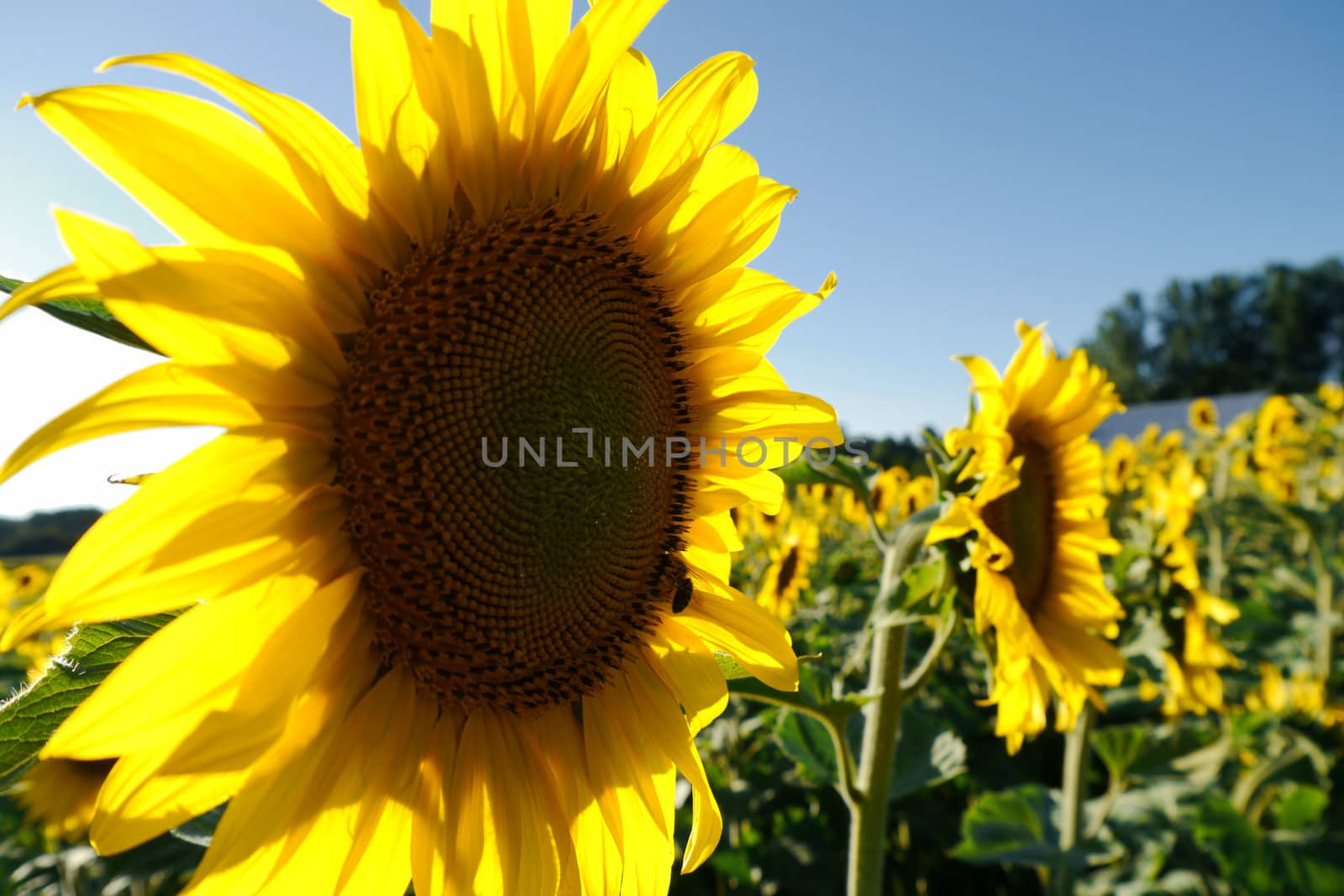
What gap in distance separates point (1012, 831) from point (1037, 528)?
180 cm

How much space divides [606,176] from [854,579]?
567cm

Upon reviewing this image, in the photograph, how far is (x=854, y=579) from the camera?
21.7 feet

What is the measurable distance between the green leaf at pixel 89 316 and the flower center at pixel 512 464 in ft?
0.87

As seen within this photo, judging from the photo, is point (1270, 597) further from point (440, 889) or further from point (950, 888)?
point (440, 889)

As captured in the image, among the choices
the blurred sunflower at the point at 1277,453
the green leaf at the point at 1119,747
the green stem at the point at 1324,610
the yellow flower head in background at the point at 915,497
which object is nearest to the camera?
the green leaf at the point at 1119,747

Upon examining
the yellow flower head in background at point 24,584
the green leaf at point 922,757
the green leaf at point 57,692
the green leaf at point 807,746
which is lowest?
the yellow flower head in background at point 24,584

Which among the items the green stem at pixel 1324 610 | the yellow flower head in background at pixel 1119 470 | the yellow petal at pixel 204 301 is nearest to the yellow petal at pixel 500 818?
the yellow petal at pixel 204 301

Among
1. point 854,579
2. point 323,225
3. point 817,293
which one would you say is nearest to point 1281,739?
point 854,579

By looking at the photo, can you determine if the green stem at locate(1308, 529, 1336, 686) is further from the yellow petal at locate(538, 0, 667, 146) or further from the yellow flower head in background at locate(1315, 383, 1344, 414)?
the yellow petal at locate(538, 0, 667, 146)

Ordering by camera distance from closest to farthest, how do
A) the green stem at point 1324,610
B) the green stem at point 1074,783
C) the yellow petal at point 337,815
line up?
the yellow petal at point 337,815
the green stem at point 1074,783
the green stem at point 1324,610

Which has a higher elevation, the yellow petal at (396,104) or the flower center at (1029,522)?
the yellow petal at (396,104)

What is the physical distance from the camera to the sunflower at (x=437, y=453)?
858 mm

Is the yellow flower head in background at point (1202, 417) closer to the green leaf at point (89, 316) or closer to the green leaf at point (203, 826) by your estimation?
the green leaf at point (203, 826)

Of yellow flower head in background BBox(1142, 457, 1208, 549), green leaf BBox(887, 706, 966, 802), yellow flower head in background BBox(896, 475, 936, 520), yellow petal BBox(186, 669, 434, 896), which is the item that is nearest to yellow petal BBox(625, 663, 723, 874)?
yellow petal BBox(186, 669, 434, 896)
